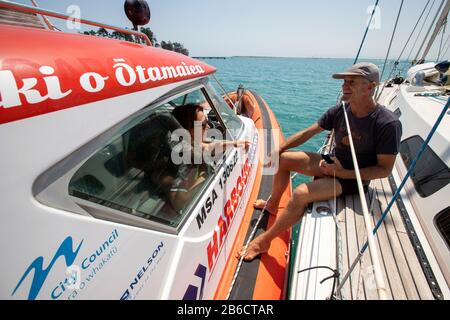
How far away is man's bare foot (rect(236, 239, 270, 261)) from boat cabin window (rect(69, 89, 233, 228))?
90 cm

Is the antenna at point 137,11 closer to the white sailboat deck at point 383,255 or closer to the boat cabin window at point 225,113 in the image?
the boat cabin window at point 225,113

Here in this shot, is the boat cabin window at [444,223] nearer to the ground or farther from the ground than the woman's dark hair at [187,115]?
nearer to the ground

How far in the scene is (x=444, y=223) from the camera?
1693 millimetres

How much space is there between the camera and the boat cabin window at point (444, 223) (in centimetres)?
162

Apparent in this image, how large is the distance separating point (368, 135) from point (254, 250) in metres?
1.57

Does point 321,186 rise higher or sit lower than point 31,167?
lower

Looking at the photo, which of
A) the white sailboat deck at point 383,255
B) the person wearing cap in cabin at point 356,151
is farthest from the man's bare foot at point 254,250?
the white sailboat deck at point 383,255

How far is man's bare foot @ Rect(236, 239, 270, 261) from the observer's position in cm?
216

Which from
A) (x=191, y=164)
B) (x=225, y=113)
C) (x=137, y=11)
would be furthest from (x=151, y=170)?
(x=137, y=11)

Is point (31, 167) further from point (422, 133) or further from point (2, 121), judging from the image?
point (422, 133)

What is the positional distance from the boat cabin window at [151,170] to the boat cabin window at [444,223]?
186 cm
